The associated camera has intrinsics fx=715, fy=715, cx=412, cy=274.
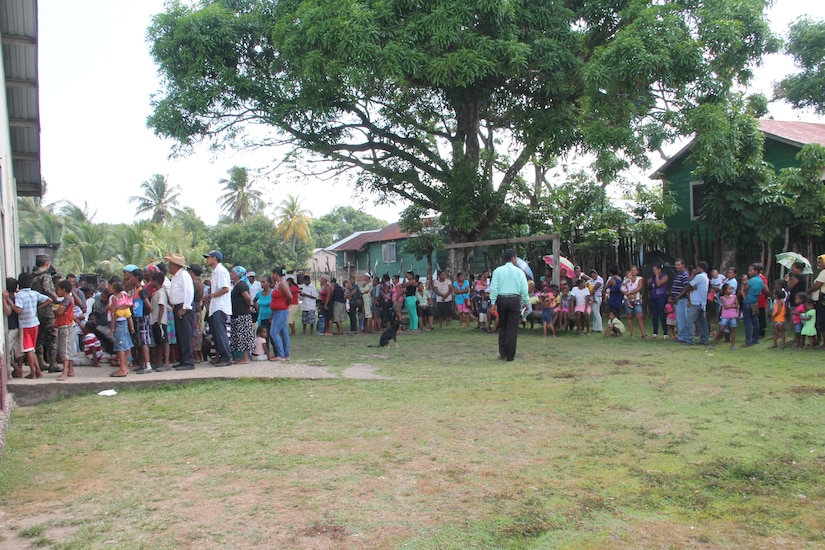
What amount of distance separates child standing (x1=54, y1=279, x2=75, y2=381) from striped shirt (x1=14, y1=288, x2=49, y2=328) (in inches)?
13.4

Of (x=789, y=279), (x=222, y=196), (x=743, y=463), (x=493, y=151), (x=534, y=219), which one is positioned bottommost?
(x=743, y=463)

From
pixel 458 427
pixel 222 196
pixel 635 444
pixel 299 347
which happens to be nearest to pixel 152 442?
pixel 458 427

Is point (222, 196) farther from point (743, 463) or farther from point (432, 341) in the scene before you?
point (743, 463)

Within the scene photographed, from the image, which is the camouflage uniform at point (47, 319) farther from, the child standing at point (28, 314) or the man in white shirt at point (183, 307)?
the man in white shirt at point (183, 307)

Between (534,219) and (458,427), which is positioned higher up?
(534,219)

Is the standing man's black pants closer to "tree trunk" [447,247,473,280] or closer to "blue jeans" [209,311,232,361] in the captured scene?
"blue jeans" [209,311,232,361]

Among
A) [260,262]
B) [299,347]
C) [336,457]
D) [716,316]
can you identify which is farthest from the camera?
[260,262]

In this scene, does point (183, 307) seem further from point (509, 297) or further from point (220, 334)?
point (509, 297)

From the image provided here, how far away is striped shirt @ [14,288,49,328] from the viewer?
367 inches

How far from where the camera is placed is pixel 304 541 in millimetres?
4082

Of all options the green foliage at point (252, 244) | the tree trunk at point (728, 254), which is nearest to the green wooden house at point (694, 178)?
the tree trunk at point (728, 254)

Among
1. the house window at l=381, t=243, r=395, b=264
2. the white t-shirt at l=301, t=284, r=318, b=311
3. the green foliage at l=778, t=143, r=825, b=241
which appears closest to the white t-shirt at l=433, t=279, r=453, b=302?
the white t-shirt at l=301, t=284, r=318, b=311

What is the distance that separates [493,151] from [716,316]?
8.76m

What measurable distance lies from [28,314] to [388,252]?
100 ft
